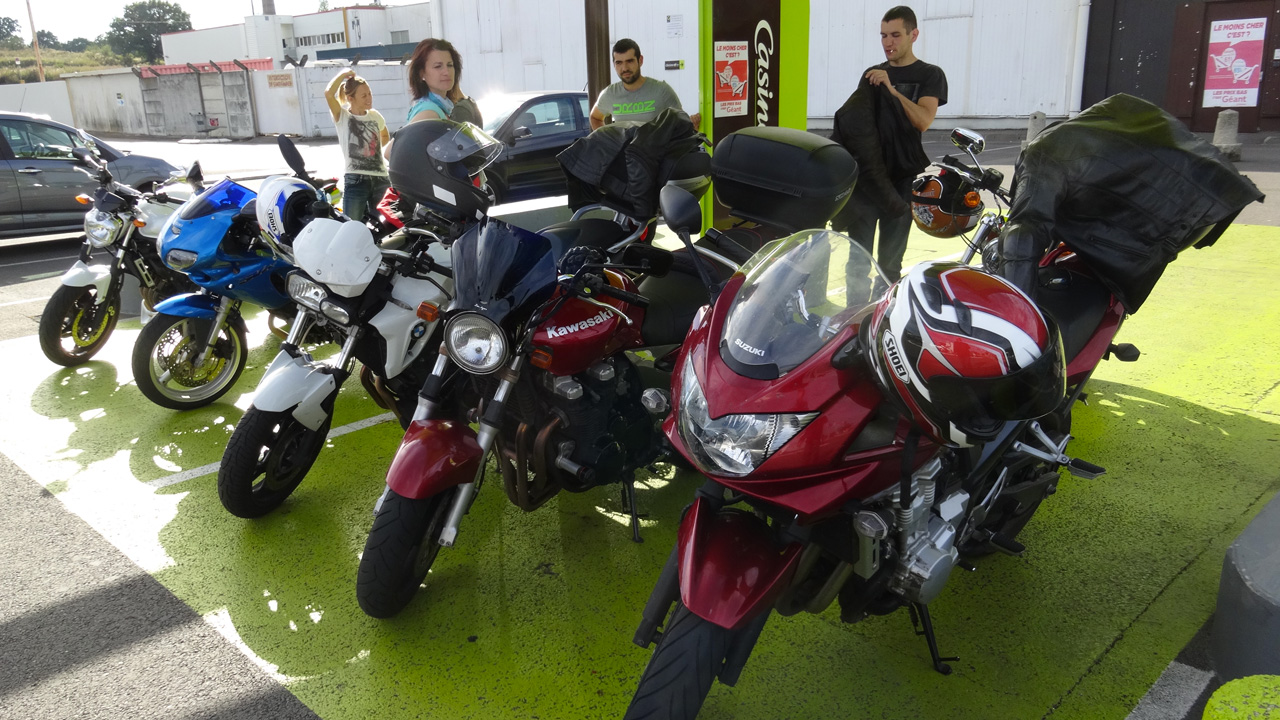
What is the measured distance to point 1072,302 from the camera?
285 cm

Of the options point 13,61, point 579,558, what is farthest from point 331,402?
point 13,61

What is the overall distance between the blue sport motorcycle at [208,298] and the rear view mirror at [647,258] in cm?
178

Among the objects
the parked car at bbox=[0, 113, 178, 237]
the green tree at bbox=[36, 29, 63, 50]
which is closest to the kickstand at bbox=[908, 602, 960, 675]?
the parked car at bbox=[0, 113, 178, 237]

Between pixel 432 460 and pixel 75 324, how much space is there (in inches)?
158

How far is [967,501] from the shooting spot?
2328 mm

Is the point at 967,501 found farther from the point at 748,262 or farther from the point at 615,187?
the point at 615,187

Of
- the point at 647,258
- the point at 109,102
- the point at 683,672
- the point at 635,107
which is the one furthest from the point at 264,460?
the point at 109,102

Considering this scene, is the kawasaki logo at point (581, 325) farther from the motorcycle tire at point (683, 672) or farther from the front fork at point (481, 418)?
the motorcycle tire at point (683, 672)

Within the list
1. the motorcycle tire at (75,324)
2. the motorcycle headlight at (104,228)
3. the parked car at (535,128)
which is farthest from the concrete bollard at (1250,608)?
the parked car at (535,128)

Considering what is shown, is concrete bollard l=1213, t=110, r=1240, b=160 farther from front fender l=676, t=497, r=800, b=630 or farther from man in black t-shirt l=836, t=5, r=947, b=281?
front fender l=676, t=497, r=800, b=630

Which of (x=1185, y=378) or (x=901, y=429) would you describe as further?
(x=1185, y=378)

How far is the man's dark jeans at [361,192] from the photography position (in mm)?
6391

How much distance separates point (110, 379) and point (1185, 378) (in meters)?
6.33

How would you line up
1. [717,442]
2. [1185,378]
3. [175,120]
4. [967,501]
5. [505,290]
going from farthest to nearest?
[175,120] → [1185,378] → [505,290] → [967,501] → [717,442]
